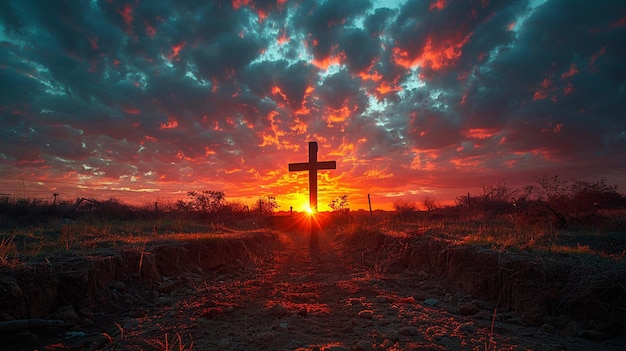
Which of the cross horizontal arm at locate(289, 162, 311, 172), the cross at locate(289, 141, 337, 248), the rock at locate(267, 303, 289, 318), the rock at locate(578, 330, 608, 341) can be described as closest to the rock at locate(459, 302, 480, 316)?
the rock at locate(578, 330, 608, 341)

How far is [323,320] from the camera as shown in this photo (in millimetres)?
4004

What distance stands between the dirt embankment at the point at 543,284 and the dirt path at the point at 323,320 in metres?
0.27

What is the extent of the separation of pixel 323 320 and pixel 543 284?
2.93m

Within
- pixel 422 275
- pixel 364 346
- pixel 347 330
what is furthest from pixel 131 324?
pixel 422 275

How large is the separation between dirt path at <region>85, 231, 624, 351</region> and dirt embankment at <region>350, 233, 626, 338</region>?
0.27 metres

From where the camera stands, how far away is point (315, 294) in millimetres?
5332

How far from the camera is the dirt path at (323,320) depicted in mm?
3309

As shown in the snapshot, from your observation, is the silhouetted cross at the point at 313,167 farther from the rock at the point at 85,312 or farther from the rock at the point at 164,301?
the rock at the point at 85,312

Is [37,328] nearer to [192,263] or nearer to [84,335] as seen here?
[84,335]

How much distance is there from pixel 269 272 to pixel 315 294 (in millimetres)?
2644

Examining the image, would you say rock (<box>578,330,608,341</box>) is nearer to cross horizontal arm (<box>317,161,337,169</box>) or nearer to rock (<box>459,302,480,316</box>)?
rock (<box>459,302,480,316</box>)

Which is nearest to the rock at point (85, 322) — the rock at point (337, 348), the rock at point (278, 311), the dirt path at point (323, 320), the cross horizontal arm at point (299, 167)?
the dirt path at point (323, 320)

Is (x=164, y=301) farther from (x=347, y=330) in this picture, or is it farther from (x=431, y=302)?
(x=431, y=302)

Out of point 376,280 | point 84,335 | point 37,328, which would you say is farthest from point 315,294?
point 37,328
